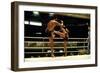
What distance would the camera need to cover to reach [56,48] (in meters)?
1.62

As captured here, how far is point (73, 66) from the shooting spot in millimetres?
1662

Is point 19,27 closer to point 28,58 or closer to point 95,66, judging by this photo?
point 28,58

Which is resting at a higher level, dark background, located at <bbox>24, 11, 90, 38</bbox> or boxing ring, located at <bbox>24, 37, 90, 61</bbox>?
dark background, located at <bbox>24, 11, 90, 38</bbox>

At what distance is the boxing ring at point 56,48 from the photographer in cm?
154

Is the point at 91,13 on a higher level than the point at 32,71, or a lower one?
higher

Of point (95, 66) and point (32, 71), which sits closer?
point (32, 71)

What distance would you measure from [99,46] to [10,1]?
77 cm

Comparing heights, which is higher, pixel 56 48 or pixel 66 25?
pixel 66 25

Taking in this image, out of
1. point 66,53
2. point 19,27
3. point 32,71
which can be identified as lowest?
point 32,71

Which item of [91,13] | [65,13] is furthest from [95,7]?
[65,13]

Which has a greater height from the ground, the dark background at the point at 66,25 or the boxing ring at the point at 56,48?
the dark background at the point at 66,25

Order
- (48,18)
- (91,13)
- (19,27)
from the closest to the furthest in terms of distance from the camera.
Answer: (19,27)
(48,18)
(91,13)

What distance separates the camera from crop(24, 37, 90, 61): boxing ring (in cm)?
154

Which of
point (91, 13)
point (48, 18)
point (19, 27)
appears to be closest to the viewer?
point (19, 27)
